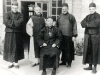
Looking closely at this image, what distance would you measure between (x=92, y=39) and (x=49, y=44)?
130 centimetres

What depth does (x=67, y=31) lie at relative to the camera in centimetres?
581

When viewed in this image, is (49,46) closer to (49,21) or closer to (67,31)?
(49,21)

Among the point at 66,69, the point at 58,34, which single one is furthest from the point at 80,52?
the point at 58,34

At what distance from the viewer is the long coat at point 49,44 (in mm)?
5086

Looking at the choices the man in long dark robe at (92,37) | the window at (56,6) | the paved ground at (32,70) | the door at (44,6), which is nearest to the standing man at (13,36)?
the paved ground at (32,70)

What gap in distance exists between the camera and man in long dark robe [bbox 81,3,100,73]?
516 centimetres

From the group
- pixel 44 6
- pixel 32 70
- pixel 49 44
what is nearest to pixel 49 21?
pixel 49 44

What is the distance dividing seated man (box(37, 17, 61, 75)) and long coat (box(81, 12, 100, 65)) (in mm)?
870

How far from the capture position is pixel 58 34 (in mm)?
5453

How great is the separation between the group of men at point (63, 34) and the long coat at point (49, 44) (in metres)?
0.15

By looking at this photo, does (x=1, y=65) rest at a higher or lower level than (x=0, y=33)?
lower

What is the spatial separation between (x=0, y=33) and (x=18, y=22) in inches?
116

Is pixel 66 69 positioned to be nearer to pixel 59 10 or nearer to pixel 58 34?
pixel 58 34

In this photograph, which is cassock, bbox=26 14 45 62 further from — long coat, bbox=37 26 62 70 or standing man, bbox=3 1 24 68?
long coat, bbox=37 26 62 70
